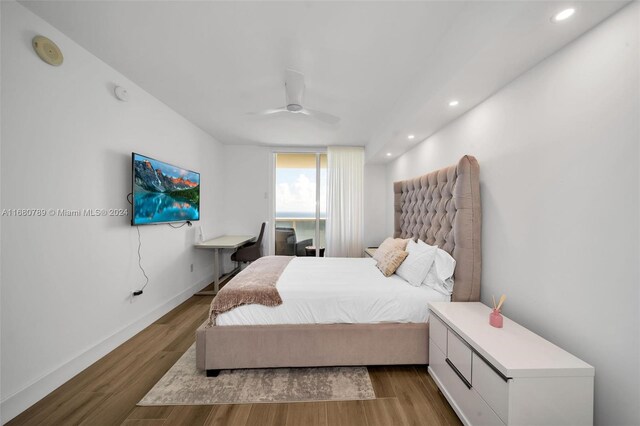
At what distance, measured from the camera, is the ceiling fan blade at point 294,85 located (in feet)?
6.75

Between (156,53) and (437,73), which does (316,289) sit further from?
(156,53)

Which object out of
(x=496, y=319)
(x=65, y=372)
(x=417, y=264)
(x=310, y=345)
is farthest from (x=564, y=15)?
(x=65, y=372)

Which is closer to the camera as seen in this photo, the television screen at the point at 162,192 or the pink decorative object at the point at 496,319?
the pink decorative object at the point at 496,319

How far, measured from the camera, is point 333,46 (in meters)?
1.85

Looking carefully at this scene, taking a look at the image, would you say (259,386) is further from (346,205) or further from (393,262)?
(346,205)

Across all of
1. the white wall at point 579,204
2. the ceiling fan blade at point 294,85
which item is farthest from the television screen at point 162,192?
the white wall at point 579,204

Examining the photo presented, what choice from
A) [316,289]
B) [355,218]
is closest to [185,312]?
[316,289]

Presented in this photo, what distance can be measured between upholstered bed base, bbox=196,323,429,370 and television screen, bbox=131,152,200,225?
147cm

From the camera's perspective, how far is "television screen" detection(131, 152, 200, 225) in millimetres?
2390

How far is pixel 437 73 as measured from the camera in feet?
5.94

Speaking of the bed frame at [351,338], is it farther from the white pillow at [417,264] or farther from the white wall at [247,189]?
the white wall at [247,189]

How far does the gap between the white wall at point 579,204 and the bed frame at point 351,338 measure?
165mm

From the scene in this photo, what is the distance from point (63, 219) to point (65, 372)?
113cm

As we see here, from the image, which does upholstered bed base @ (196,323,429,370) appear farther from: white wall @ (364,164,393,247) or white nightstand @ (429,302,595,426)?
white wall @ (364,164,393,247)
